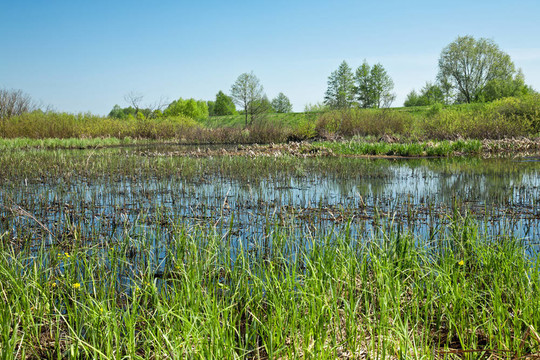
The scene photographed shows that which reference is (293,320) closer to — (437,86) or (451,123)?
(451,123)

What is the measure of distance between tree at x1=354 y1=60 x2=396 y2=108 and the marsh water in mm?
54329

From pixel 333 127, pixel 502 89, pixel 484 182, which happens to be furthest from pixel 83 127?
pixel 502 89

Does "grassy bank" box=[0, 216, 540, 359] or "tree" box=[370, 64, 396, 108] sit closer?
"grassy bank" box=[0, 216, 540, 359]

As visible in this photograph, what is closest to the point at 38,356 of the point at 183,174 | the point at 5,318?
the point at 5,318

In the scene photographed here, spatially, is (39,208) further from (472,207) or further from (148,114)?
(148,114)

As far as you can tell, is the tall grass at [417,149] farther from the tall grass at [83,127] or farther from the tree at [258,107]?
the tree at [258,107]

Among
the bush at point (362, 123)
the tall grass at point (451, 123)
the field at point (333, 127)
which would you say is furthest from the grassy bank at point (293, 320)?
the bush at point (362, 123)

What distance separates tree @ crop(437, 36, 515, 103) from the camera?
5522 cm

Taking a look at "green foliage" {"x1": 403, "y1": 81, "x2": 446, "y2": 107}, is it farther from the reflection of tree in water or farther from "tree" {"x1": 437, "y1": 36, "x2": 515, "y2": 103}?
the reflection of tree in water

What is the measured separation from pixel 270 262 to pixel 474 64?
61784 mm

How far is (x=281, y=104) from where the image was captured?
3354 inches

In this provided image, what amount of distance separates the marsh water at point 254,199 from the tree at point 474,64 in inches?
1897

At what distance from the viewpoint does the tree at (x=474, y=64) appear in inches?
2174

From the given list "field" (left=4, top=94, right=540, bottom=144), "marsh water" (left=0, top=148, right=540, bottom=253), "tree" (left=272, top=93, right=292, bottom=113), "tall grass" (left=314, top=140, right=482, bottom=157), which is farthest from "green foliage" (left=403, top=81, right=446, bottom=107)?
"marsh water" (left=0, top=148, right=540, bottom=253)
